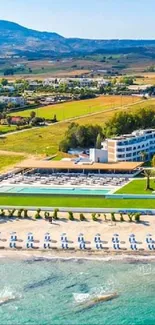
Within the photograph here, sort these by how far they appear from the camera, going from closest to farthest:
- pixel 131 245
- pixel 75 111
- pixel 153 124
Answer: pixel 131 245 → pixel 153 124 → pixel 75 111

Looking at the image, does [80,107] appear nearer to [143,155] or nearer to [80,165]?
[143,155]

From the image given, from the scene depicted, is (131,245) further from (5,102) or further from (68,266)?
(5,102)

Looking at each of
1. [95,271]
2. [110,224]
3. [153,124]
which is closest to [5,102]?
[153,124]

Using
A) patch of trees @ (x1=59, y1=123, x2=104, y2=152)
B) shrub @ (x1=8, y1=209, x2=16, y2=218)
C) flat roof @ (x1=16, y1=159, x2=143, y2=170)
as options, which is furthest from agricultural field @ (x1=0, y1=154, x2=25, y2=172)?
shrub @ (x1=8, y1=209, x2=16, y2=218)

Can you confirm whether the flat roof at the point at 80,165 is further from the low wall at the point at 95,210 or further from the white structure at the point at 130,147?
the low wall at the point at 95,210

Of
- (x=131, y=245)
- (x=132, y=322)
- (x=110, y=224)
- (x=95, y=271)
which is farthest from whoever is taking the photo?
(x=110, y=224)

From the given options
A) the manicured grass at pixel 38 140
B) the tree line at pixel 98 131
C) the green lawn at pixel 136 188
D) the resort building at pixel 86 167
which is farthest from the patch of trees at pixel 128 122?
the green lawn at pixel 136 188
